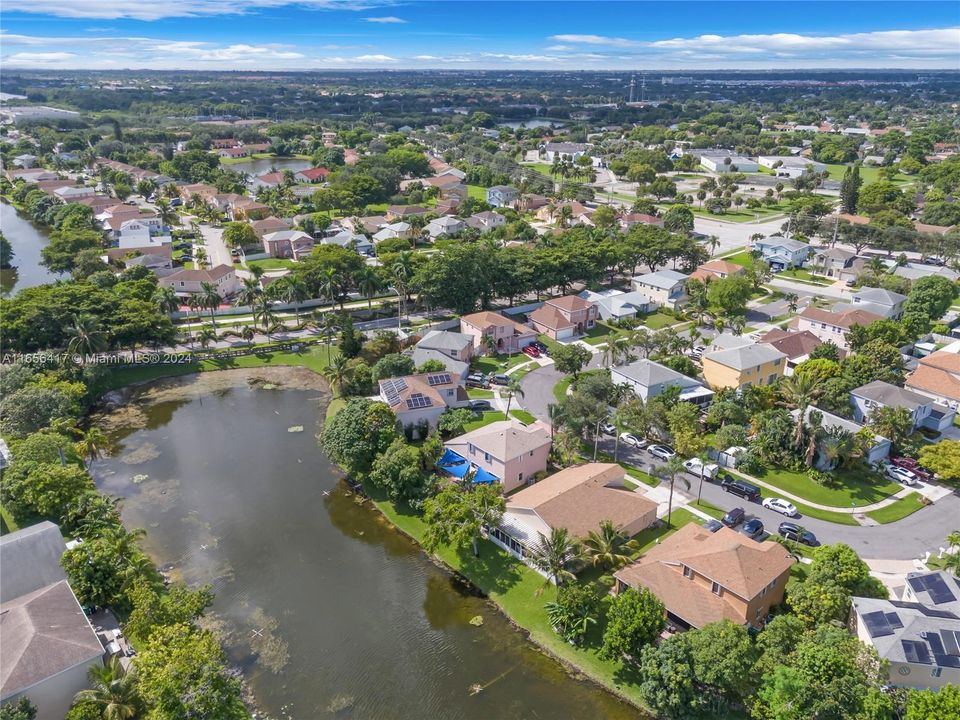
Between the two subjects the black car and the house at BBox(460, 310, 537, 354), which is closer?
the black car

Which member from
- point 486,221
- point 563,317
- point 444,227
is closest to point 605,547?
point 563,317

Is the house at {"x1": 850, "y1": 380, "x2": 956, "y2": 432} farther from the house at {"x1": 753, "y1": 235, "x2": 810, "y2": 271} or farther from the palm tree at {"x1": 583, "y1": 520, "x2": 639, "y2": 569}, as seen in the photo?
the house at {"x1": 753, "y1": 235, "x2": 810, "y2": 271}

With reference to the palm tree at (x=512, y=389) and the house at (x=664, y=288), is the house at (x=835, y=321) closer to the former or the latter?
the house at (x=664, y=288)

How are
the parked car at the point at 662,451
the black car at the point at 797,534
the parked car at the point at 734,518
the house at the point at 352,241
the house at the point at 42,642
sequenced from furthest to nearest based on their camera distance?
the house at the point at 352,241
the parked car at the point at 662,451
the parked car at the point at 734,518
the black car at the point at 797,534
the house at the point at 42,642

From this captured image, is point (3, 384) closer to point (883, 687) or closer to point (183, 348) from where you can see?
point (183, 348)

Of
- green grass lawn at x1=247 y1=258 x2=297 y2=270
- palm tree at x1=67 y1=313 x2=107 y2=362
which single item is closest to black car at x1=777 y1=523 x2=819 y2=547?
palm tree at x1=67 y1=313 x2=107 y2=362

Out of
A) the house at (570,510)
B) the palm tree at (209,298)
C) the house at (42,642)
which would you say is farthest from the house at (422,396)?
the palm tree at (209,298)

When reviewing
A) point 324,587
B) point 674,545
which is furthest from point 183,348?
point 674,545
